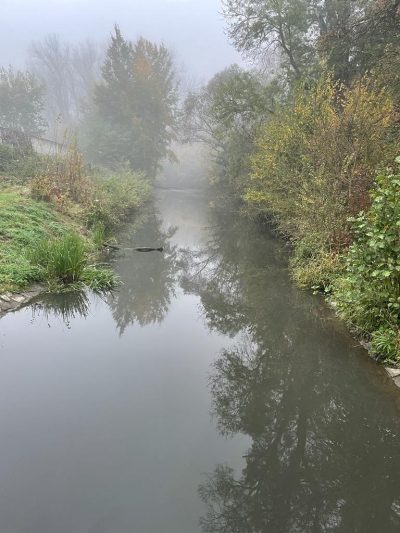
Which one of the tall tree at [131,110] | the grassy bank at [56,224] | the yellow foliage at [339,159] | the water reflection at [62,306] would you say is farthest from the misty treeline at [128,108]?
the water reflection at [62,306]

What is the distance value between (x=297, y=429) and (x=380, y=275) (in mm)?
2547

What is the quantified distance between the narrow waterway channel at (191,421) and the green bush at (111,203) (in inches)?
258

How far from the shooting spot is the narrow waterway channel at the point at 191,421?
3521mm

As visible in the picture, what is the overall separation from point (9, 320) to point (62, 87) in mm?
79709

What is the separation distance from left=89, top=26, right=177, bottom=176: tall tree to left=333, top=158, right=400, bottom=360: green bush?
105ft

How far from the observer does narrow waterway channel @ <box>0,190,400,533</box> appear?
139 inches

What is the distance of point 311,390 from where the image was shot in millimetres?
5492

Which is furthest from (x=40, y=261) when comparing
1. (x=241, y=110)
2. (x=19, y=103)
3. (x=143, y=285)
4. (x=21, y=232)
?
(x=19, y=103)

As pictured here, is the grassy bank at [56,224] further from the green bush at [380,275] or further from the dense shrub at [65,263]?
the green bush at [380,275]

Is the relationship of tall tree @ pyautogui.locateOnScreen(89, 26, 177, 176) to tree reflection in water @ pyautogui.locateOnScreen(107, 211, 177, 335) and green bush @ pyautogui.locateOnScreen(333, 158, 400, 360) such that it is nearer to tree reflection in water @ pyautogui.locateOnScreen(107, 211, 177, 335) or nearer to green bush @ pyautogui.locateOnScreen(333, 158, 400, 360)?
tree reflection in water @ pyautogui.locateOnScreen(107, 211, 177, 335)

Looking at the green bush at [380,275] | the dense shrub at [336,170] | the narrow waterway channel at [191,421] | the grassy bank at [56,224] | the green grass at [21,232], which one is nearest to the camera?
the narrow waterway channel at [191,421]

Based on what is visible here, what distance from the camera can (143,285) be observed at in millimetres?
9977

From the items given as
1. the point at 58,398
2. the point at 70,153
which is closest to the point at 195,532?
the point at 58,398

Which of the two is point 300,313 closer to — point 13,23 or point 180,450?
point 180,450
